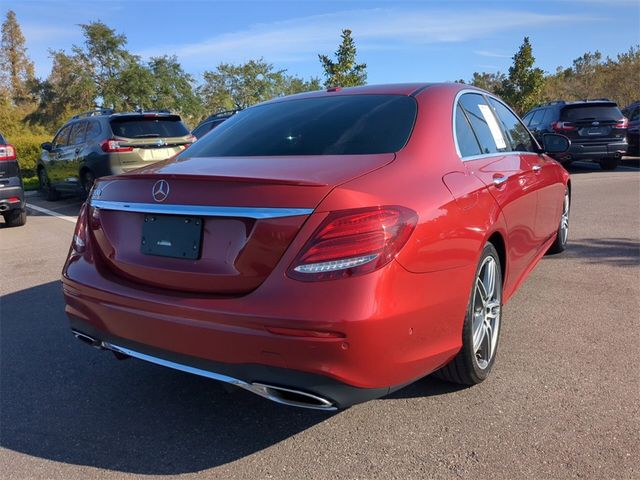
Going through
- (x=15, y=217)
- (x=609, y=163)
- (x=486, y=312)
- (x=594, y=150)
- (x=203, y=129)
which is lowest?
(x=609, y=163)

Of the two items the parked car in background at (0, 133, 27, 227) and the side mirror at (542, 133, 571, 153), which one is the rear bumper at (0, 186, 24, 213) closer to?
the parked car in background at (0, 133, 27, 227)

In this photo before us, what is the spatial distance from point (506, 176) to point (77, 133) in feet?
32.7

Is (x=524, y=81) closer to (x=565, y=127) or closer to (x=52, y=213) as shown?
(x=565, y=127)

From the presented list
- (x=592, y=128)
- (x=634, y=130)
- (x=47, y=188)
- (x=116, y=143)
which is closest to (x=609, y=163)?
(x=592, y=128)

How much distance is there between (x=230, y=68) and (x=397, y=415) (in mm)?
52788

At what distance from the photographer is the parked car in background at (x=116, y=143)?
9.98m

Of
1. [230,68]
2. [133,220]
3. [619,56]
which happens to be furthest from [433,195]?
[230,68]

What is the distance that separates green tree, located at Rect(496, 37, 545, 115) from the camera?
28.8m

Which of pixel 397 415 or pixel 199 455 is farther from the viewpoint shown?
pixel 397 415

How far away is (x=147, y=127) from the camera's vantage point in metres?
10.4

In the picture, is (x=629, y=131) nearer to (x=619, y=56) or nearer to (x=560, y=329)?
(x=560, y=329)

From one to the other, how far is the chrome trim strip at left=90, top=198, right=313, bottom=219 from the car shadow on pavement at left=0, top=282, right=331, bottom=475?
108 centimetres

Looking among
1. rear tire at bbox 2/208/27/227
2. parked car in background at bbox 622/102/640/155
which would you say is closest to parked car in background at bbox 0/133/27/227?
rear tire at bbox 2/208/27/227

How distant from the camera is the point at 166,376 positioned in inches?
132
